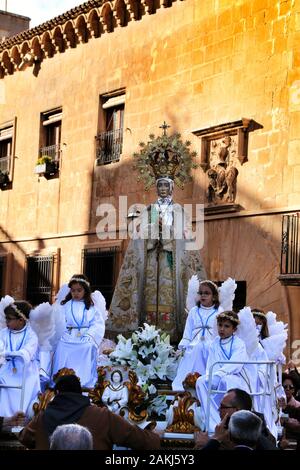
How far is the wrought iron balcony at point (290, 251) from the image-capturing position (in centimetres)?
1819

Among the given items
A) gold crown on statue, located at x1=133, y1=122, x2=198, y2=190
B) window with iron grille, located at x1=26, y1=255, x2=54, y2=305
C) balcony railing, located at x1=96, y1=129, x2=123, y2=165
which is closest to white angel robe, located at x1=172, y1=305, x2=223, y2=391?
gold crown on statue, located at x1=133, y1=122, x2=198, y2=190

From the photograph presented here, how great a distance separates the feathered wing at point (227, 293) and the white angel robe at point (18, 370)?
6.99 ft

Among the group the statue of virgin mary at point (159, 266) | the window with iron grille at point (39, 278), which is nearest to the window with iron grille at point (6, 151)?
the window with iron grille at point (39, 278)

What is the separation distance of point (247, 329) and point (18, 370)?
8.07 feet

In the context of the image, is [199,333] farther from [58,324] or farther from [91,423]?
[91,423]

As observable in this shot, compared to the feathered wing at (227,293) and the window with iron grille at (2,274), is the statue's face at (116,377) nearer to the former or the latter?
the feathered wing at (227,293)

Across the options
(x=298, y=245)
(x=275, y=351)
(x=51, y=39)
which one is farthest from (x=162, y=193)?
(x=51, y=39)

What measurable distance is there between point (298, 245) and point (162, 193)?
525 cm

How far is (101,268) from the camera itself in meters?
23.9

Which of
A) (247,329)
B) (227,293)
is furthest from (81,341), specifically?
(247,329)

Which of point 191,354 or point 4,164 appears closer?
point 191,354
